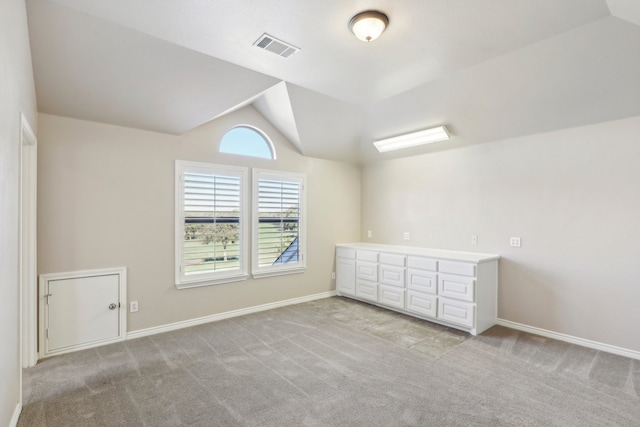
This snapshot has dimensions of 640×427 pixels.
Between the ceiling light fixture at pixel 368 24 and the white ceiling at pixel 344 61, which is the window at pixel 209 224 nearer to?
the white ceiling at pixel 344 61

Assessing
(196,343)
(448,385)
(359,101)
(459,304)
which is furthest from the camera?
(359,101)

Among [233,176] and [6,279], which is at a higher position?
[233,176]

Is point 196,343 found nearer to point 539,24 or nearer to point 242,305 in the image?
point 242,305

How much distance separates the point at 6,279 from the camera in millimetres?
1814

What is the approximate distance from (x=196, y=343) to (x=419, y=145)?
12.5ft

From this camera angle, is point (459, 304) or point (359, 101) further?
point (359, 101)

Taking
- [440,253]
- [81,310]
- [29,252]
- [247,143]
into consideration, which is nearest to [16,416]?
A: [81,310]

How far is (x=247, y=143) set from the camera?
14.7 feet

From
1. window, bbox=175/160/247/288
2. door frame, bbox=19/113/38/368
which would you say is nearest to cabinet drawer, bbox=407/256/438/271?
window, bbox=175/160/247/288

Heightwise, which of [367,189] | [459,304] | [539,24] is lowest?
[459,304]

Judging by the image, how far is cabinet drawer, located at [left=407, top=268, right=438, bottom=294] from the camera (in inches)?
159

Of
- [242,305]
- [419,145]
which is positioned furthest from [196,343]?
[419,145]

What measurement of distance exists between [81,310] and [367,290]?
358cm

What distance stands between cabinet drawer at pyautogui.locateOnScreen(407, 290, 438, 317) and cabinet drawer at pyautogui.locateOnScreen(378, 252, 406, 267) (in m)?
0.41
